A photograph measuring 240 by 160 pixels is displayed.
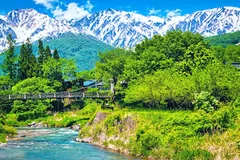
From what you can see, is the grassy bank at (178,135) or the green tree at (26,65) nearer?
the grassy bank at (178,135)

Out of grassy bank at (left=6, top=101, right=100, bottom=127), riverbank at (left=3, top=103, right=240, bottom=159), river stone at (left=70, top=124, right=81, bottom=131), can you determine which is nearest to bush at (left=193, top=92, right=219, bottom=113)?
riverbank at (left=3, top=103, right=240, bottom=159)

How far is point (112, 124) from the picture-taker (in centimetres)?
4369

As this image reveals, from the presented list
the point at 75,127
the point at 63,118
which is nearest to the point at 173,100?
the point at 75,127

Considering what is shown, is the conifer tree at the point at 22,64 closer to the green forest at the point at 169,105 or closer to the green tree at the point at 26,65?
the green tree at the point at 26,65

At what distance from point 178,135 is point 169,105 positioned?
12.9 metres

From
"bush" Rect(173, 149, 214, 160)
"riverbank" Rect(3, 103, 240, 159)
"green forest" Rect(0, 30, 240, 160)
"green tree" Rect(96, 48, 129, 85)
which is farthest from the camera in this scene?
"green tree" Rect(96, 48, 129, 85)

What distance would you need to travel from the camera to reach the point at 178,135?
3409 centimetres

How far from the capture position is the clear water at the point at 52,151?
1426 inches

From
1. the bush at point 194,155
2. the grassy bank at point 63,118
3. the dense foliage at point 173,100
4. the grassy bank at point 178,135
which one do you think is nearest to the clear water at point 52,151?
the grassy bank at point 178,135

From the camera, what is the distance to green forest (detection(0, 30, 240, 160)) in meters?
33.0

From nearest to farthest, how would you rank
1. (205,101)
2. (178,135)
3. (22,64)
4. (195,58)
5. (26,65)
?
(178,135)
(205,101)
(195,58)
(26,65)
(22,64)

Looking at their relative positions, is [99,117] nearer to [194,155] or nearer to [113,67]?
[113,67]

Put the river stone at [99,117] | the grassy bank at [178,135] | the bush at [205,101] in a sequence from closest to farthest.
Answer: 1. the grassy bank at [178,135]
2. the bush at [205,101]
3. the river stone at [99,117]

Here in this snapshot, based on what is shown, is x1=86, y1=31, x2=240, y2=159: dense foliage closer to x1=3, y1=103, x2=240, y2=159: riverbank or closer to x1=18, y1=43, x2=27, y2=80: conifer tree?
x1=3, y1=103, x2=240, y2=159: riverbank
